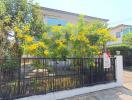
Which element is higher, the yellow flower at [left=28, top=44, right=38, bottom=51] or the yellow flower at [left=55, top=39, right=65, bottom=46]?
the yellow flower at [left=55, top=39, right=65, bottom=46]

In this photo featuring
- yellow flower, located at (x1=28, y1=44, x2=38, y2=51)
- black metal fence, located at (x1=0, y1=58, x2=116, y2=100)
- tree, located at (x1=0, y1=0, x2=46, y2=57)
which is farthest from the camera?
tree, located at (x1=0, y1=0, x2=46, y2=57)

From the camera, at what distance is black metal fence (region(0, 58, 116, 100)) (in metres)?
6.28

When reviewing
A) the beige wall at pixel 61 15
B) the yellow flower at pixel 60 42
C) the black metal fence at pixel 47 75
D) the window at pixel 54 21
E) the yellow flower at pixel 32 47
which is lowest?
the black metal fence at pixel 47 75

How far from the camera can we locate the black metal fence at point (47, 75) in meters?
6.28

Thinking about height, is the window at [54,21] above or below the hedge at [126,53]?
above

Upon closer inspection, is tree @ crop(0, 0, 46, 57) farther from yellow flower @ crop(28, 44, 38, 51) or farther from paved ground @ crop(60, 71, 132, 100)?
paved ground @ crop(60, 71, 132, 100)

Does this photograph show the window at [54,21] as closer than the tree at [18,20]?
No

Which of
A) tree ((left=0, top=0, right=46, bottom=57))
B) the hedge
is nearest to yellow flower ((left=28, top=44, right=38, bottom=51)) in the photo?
tree ((left=0, top=0, right=46, bottom=57))

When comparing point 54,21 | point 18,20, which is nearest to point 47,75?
point 18,20

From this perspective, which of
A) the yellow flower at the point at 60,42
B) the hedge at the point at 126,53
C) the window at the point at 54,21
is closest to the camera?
the yellow flower at the point at 60,42

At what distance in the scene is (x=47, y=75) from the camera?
7195mm

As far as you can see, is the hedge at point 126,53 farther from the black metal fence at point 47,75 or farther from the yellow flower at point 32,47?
the yellow flower at point 32,47

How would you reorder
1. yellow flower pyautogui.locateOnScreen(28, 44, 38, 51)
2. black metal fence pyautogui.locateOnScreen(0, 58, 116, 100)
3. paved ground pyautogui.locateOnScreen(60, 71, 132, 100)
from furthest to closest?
paved ground pyautogui.locateOnScreen(60, 71, 132, 100) → yellow flower pyautogui.locateOnScreen(28, 44, 38, 51) → black metal fence pyautogui.locateOnScreen(0, 58, 116, 100)

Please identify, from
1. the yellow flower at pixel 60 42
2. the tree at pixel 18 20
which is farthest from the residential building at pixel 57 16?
the yellow flower at pixel 60 42
